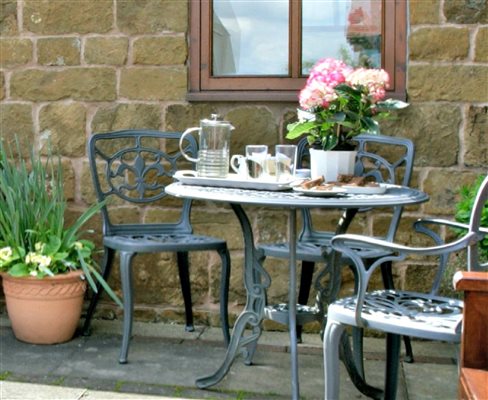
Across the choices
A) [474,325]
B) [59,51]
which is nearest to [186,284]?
[59,51]

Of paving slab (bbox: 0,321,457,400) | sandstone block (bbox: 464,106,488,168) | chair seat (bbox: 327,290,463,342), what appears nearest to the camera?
chair seat (bbox: 327,290,463,342)

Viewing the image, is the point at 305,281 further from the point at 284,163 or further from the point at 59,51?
the point at 59,51

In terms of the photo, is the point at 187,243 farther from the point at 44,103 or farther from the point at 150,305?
the point at 44,103

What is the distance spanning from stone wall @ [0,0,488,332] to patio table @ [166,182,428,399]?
34.5 inches

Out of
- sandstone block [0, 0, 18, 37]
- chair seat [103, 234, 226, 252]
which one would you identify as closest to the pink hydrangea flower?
chair seat [103, 234, 226, 252]

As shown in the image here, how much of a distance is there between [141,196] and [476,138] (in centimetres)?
160

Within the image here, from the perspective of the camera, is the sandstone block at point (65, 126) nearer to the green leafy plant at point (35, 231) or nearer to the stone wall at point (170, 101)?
the stone wall at point (170, 101)

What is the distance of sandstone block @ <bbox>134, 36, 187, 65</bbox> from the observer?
409 centimetres

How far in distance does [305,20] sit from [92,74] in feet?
3.58

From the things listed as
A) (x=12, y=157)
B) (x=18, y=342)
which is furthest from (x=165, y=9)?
(x=18, y=342)

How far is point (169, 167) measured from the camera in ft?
13.5

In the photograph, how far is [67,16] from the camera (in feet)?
13.8

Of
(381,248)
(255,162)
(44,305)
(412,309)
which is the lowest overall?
(44,305)

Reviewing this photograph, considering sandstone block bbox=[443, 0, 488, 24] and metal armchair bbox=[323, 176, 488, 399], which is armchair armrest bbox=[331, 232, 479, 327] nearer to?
metal armchair bbox=[323, 176, 488, 399]
